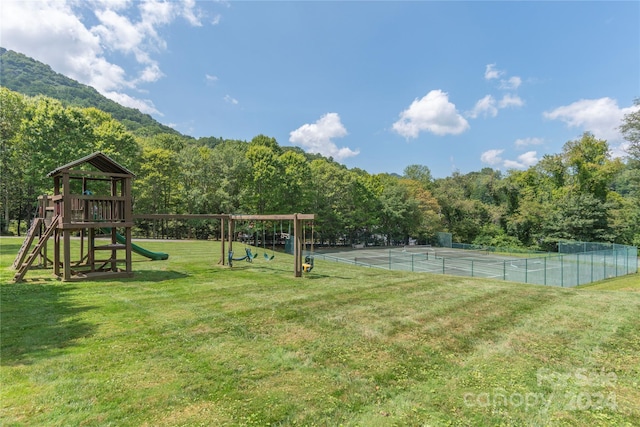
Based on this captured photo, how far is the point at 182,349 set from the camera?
4598 millimetres

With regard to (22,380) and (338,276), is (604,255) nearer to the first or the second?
(338,276)

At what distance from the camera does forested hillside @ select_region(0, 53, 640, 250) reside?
83.4ft

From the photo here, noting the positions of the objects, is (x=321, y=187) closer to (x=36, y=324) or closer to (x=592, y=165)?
(x=36, y=324)

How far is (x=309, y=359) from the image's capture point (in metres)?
4.45

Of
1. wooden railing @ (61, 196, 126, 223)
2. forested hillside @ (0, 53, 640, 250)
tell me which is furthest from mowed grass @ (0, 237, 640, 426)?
forested hillside @ (0, 53, 640, 250)

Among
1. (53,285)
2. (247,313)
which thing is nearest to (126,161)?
(53,285)

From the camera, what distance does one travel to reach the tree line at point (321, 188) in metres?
25.4

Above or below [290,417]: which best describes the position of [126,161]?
above

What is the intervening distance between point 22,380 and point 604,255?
30.5m

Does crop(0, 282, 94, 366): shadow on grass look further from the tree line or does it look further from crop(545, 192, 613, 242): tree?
crop(545, 192, 613, 242): tree

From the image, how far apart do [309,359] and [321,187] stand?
1461 inches

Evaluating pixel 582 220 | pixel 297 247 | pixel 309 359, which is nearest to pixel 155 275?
pixel 297 247

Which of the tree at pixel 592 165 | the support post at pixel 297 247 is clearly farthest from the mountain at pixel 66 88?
the tree at pixel 592 165

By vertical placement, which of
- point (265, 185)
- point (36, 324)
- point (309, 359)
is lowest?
point (309, 359)
